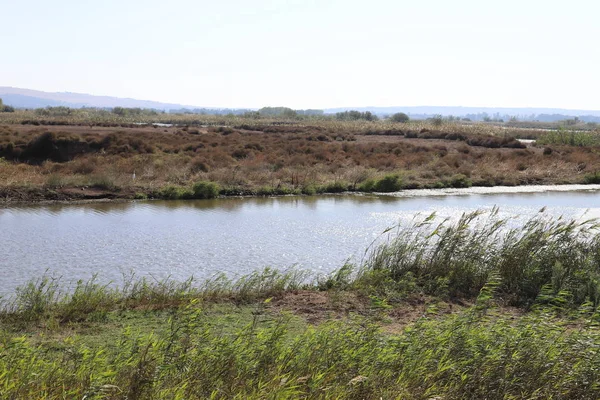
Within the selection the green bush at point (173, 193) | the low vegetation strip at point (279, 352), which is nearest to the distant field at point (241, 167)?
the green bush at point (173, 193)

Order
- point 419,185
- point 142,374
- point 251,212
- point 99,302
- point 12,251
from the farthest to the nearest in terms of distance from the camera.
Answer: point 419,185 → point 251,212 → point 12,251 → point 99,302 → point 142,374

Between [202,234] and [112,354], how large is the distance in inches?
463

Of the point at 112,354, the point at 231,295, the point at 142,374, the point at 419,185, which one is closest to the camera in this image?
the point at 142,374

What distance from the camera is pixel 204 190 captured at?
87.4 feet

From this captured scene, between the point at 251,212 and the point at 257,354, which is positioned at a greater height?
the point at 257,354

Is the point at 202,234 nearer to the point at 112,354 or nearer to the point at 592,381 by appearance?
the point at 112,354

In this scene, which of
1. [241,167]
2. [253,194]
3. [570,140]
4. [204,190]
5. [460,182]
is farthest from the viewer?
[570,140]

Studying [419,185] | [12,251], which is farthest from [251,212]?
[419,185]

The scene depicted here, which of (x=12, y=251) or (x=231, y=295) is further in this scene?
(x=12, y=251)

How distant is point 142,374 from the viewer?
5270mm

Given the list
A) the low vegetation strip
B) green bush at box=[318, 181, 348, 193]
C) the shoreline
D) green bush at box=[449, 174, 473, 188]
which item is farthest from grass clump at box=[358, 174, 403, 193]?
the low vegetation strip

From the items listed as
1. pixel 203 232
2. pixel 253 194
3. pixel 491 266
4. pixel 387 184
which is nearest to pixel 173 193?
pixel 253 194

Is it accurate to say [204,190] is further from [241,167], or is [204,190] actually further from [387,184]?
[387,184]

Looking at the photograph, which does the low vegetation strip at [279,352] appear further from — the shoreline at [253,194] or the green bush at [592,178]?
the green bush at [592,178]
